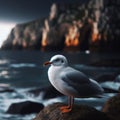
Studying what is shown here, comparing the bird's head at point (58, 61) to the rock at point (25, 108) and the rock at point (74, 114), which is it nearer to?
the rock at point (74, 114)

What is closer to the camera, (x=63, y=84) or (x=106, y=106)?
(x=63, y=84)

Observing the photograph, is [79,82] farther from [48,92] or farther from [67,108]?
[48,92]

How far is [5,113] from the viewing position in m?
33.9

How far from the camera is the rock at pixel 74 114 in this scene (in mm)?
12707

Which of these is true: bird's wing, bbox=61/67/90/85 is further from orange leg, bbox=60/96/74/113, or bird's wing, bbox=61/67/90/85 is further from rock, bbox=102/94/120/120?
rock, bbox=102/94/120/120

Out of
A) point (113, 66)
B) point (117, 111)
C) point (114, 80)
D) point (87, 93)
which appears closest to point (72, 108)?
point (87, 93)

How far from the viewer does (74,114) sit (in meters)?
12.8

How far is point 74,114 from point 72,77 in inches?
83.1

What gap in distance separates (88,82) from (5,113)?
23650 millimetres

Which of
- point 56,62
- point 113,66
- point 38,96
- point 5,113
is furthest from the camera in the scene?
point 113,66

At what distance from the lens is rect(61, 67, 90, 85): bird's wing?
1095cm

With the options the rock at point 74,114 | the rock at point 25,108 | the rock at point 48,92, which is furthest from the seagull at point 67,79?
the rock at point 48,92

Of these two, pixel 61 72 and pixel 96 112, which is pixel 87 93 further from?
pixel 96 112

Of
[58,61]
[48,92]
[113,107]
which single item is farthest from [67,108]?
[48,92]
